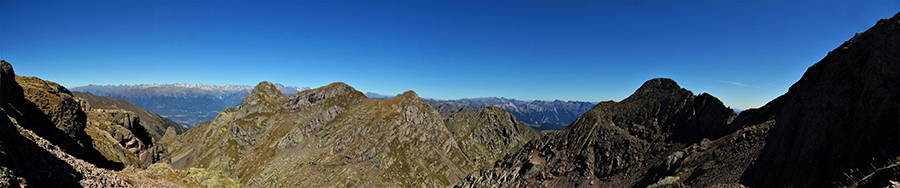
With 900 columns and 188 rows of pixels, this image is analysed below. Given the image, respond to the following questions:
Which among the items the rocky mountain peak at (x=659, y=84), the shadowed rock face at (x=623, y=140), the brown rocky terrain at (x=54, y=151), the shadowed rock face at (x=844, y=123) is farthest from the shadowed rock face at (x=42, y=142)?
the rocky mountain peak at (x=659, y=84)

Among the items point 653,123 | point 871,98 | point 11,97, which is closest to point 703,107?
point 653,123

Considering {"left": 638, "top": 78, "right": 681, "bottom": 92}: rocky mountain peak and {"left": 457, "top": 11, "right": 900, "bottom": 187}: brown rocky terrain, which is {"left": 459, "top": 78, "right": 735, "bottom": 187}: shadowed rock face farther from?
{"left": 457, "top": 11, "right": 900, "bottom": 187}: brown rocky terrain

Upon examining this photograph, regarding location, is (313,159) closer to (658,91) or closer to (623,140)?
(623,140)

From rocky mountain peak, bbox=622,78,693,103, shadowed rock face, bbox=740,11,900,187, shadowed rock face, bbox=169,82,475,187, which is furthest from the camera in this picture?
shadowed rock face, bbox=169,82,475,187

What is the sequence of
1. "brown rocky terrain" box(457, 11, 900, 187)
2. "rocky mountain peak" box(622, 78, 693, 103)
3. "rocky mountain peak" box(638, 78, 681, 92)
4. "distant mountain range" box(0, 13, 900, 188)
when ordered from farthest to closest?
"rocky mountain peak" box(638, 78, 681, 92)
"rocky mountain peak" box(622, 78, 693, 103)
"brown rocky terrain" box(457, 11, 900, 187)
"distant mountain range" box(0, 13, 900, 188)

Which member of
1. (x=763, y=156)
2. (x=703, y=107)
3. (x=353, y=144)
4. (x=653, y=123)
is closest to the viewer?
(x=763, y=156)

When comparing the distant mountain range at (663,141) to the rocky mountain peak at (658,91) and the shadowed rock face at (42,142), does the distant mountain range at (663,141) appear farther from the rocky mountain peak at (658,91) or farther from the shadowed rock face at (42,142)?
the rocky mountain peak at (658,91)

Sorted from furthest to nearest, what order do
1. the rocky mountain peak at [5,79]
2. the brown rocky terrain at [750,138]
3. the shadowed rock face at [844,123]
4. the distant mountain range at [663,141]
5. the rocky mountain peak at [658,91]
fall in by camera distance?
the rocky mountain peak at [658,91] → the rocky mountain peak at [5,79] → the brown rocky terrain at [750,138] → the distant mountain range at [663,141] → the shadowed rock face at [844,123]

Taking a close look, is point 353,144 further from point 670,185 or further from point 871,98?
point 871,98

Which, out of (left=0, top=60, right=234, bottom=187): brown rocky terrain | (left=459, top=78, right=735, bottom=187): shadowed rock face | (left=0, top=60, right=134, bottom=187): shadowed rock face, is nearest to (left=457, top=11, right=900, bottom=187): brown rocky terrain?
(left=459, top=78, right=735, bottom=187): shadowed rock face
